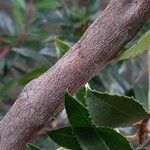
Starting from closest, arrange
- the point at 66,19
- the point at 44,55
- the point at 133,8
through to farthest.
Answer: the point at 133,8 → the point at 44,55 → the point at 66,19

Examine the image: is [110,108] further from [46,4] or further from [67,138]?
[46,4]

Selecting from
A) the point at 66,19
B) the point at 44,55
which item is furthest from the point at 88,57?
the point at 66,19

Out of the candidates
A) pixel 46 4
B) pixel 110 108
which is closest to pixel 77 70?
pixel 110 108

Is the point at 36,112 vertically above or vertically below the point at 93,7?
above

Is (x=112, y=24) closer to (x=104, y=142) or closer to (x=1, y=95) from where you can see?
(x=104, y=142)

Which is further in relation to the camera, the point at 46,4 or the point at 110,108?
the point at 46,4

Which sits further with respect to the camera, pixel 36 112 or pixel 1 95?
pixel 1 95

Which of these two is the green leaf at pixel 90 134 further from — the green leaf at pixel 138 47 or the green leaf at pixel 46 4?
the green leaf at pixel 46 4

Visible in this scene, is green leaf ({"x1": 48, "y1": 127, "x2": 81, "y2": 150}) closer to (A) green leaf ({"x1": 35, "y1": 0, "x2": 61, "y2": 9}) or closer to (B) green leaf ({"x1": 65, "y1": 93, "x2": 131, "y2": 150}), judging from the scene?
(B) green leaf ({"x1": 65, "y1": 93, "x2": 131, "y2": 150})
